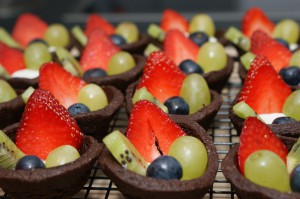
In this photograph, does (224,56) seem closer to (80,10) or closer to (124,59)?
(124,59)

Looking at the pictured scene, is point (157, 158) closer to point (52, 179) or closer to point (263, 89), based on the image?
point (52, 179)

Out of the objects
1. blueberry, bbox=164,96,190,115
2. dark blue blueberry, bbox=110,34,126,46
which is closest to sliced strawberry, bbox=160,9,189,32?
dark blue blueberry, bbox=110,34,126,46

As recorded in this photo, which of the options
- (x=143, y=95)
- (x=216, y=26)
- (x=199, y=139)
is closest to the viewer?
(x=199, y=139)

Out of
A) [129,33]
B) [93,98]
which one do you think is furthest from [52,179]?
[129,33]

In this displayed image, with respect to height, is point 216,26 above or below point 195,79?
below

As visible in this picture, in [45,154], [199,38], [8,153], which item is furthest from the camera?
[199,38]

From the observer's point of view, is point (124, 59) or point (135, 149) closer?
point (135, 149)

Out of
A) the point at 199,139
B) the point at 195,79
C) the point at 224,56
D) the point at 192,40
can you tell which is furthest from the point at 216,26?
the point at 199,139
